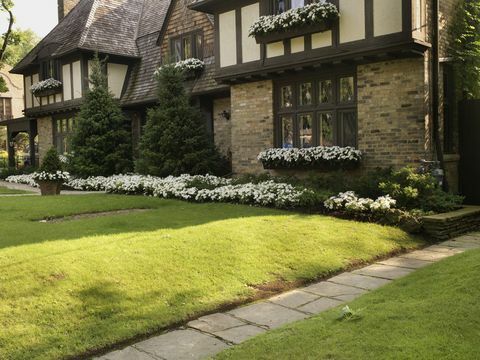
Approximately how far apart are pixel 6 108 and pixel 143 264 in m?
45.3

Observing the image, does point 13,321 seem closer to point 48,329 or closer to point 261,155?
point 48,329

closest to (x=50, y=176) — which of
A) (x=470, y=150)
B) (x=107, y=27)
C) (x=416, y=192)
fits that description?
(x=107, y=27)

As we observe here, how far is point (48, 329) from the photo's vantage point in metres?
4.16

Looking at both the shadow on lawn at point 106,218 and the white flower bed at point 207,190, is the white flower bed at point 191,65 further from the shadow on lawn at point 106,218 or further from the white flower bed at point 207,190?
the shadow on lawn at point 106,218

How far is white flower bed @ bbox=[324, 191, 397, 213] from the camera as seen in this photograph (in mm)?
8609

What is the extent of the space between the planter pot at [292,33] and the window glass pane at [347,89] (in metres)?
1.28

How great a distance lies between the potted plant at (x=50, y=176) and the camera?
13476 mm

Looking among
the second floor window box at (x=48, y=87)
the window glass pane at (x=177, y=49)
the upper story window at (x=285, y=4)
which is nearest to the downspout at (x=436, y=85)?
the upper story window at (x=285, y=4)

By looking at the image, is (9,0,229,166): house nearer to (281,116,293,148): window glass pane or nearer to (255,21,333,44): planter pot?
(281,116,293,148): window glass pane

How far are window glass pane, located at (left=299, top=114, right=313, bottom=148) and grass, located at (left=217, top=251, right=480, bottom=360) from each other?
7539 millimetres

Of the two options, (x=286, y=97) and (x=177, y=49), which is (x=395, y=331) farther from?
(x=177, y=49)

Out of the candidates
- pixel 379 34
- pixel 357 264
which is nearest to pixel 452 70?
pixel 379 34

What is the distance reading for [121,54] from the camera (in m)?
19.2

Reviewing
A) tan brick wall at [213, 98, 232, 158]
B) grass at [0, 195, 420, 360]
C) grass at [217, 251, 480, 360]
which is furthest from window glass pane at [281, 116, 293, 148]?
grass at [217, 251, 480, 360]
